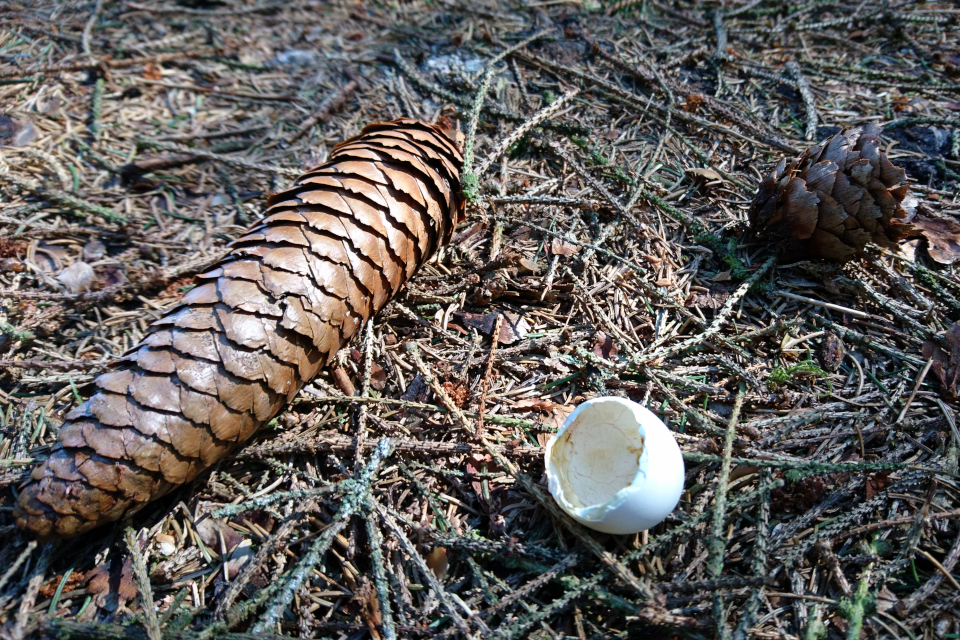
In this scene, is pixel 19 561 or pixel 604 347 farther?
pixel 604 347

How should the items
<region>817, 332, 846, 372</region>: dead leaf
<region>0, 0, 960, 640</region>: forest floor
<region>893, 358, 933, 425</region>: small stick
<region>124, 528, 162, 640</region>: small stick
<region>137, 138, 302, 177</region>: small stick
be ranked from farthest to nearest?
<region>137, 138, 302, 177</region>: small stick
<region>817, 332, 846, 372</region>: dead leaf
<region>893, 358, 933, 425</region>: small stick
<region>0, 0, 960, 640</region>: forest floor
<region>124, 528, 162, 640</region>: small stick

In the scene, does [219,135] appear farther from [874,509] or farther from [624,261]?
[874,509]

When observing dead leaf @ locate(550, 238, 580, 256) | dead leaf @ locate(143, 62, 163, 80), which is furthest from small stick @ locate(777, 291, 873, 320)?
dead leaf @ locate(143, 62, 163, 80)

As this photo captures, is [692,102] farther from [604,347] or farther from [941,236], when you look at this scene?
[604,347]

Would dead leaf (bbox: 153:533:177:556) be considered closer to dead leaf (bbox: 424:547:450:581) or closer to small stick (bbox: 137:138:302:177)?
dead leaf (bbox: 424:547:450:581)

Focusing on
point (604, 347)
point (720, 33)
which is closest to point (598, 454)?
point (604, 347)

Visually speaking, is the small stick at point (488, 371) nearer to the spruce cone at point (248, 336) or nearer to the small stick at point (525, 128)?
the spruce cone at point (248, 336)

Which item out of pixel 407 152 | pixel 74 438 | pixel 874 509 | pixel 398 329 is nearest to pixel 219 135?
pixel 407 152
